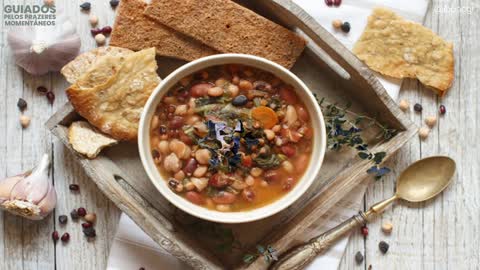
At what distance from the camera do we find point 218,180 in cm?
270

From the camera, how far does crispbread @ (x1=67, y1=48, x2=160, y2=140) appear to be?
282 centimetres

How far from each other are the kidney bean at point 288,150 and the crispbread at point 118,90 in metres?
0.71

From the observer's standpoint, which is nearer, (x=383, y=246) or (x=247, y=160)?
(x=247, y=160)

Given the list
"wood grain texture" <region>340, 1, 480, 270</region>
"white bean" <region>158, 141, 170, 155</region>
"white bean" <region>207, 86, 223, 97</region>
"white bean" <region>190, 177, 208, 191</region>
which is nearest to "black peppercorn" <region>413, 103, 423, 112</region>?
"wood grain texture" <region>340, 1, 480, 270</region>

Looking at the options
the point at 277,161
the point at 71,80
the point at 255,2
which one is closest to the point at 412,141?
the point at 277,161

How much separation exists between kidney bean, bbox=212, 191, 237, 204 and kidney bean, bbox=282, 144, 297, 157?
31 cm

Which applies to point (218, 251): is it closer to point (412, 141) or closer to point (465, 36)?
point (412, 141)

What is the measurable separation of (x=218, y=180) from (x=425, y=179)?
1147 millimetres

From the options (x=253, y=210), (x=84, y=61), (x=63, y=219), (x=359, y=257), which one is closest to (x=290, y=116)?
(x=253, y=210)

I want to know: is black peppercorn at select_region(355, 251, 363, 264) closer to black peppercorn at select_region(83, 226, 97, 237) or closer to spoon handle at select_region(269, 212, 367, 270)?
spoon handle at select_region(269, 212, 367, 270)

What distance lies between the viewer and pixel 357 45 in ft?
10.1

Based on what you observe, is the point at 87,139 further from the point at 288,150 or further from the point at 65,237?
the point at 288,150

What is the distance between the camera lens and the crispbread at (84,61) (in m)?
2.89

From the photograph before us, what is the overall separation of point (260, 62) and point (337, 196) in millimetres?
752
